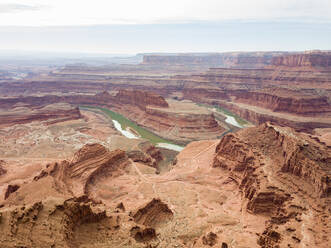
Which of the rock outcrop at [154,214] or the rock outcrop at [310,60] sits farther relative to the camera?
the rock outcrop at [310,60]

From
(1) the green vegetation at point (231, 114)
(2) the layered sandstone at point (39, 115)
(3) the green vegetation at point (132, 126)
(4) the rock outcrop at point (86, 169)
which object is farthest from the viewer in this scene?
(1) the green vegetation at point (231, 114)

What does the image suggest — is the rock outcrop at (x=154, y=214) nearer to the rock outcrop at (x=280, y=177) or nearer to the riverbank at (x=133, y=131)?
the rock outcrop at (x=280, y=177)

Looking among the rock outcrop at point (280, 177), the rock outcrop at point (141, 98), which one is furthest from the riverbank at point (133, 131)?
the rock outcrop at point (280, 177)

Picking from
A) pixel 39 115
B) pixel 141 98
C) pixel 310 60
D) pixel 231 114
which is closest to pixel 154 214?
pixel 39 115

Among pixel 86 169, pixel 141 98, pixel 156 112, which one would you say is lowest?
pixel 156 112

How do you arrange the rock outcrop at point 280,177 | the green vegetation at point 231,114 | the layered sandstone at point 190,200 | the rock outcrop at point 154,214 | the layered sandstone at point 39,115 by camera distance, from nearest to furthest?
1. the layered sandstone at point 190,200
2. the rock outcrop at point 280,177
3. the rock outcrop at point 154,214
4. the layered sandstone at point 39,115
5. the green vegetation at point 231,114

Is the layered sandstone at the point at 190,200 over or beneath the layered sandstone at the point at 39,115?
over

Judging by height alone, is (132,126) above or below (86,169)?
below

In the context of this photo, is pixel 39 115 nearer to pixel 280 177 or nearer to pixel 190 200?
pixel 190 200

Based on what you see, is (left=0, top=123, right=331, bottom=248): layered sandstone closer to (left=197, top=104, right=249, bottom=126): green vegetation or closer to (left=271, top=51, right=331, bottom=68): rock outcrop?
(left=197, top=104, right=249, bottom=126): green vegetation

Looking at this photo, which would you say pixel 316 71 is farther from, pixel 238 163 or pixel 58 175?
pixel 58 175

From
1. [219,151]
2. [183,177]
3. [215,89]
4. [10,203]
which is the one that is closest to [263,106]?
[215,89]
